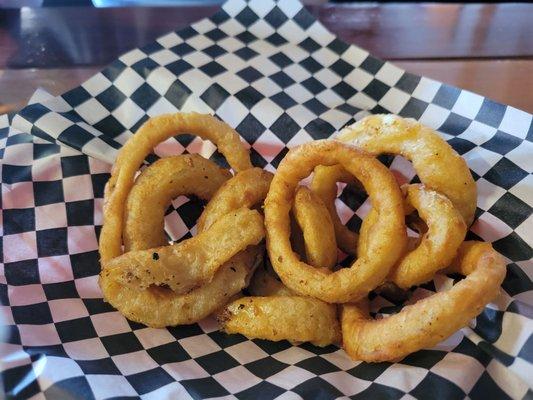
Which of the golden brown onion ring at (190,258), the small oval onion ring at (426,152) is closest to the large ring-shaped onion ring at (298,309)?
the golden brown onion ring at (190,258)

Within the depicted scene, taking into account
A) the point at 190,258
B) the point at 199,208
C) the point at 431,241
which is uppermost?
the point at 431,241

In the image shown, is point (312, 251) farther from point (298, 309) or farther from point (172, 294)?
point (172, 294)

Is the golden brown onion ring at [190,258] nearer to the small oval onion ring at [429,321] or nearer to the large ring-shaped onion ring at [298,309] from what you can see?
the large ring-shaped onion ring at [298,309]

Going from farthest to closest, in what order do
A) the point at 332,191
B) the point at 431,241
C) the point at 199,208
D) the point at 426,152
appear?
the point at 199,208 → the point at 332,191 → the point at 426,152 → the point at 431,241

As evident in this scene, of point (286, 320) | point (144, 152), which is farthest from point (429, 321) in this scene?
point (144, 152)

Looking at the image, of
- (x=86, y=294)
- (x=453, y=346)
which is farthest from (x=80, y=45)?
(x=453, y=346)

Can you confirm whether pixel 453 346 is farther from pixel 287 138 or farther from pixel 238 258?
pixel 287 138
